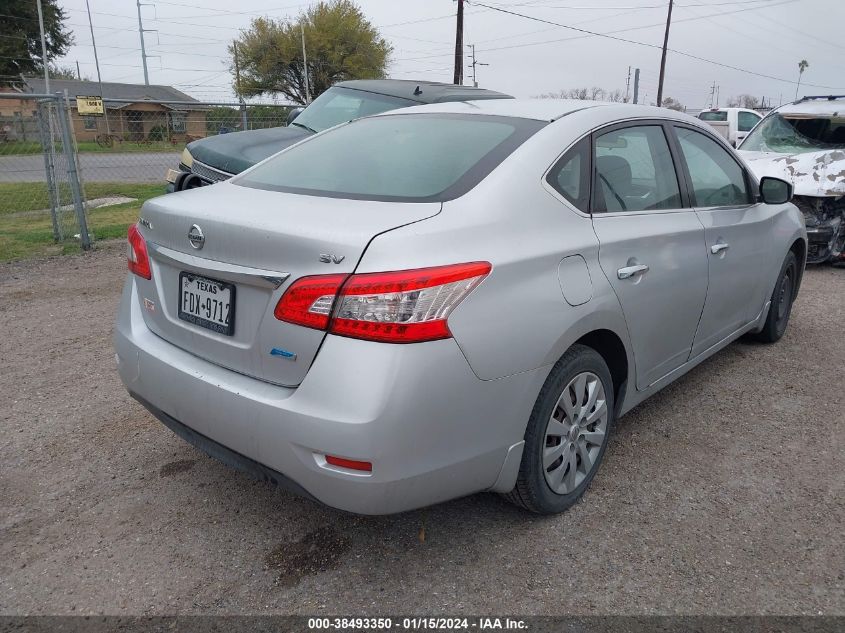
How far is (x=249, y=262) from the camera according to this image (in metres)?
2.26

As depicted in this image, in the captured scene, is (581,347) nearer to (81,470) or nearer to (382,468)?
(382,468)

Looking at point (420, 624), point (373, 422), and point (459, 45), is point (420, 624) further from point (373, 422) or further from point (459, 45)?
point (459, 45)

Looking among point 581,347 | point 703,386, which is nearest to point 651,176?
point 581,347

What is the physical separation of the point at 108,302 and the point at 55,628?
4.11 metres

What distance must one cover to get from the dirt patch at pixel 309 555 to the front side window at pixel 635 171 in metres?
1.69

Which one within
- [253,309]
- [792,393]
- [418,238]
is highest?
[418,238]

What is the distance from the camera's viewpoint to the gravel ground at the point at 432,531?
7.61 ft

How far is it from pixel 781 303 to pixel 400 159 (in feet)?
11.4

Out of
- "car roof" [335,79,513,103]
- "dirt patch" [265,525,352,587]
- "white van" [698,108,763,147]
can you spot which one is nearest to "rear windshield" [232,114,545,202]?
"dirt patch" [265,525,352,587]

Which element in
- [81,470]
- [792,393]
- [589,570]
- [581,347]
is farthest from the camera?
[792,393]

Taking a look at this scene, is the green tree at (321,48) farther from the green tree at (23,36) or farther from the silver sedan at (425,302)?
the silver sedan at (425,302)

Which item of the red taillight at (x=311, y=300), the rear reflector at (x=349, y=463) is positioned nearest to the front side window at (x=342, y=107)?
the red taillight at (x=311, y=300)

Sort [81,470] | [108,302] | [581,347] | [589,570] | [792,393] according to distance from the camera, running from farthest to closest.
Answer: [108,302], [792,393], [81,470], [581,347], [589,570]

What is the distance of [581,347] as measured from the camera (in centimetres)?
268
